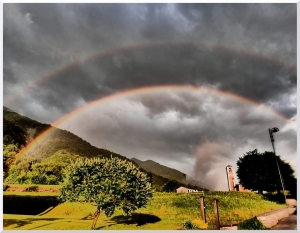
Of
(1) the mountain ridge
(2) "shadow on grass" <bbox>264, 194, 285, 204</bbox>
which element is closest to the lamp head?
(2) "shadow on grass" <bbox>264, 194, 285, 204</bbox>

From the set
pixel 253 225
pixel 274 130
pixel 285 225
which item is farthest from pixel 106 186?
pixel 274 130

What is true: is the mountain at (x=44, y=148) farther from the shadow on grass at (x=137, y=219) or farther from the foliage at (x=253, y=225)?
the foliage at (x=253, y=225)

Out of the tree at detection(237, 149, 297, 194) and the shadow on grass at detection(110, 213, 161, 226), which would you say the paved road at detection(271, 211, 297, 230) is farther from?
the tree at detection(237, 149, 297, 194)

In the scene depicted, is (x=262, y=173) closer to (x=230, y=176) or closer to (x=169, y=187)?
(x=230, y=176)

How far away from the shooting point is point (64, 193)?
62.1 ft

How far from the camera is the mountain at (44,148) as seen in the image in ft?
148

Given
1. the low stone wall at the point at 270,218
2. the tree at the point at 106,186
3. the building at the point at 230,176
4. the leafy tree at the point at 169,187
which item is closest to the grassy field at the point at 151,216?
the tree at the point at 106,186

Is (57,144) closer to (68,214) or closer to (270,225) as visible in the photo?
(68,214)

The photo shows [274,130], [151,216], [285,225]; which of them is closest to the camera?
[285,225]

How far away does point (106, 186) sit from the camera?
1823cm

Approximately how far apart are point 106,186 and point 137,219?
6.62 metres

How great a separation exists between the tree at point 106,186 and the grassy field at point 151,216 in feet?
8.81

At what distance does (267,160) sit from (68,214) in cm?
3599

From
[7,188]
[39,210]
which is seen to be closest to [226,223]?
[39,210]
